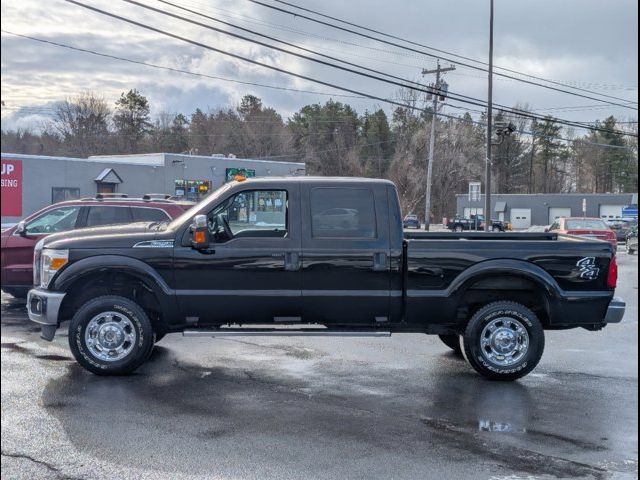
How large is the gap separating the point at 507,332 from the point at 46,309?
4.85 m

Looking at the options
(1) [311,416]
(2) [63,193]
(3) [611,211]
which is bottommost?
(1) [311,416]

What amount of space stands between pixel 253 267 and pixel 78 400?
7.00 ft

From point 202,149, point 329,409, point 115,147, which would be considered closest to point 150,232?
point 329,409

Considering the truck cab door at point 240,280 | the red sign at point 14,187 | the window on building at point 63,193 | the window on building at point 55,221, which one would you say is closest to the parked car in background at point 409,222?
the truck cab door at point 240,280

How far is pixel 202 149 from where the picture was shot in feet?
145

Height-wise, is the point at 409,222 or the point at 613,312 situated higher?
the point at 409,222

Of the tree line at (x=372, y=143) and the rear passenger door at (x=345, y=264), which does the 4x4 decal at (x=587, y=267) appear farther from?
the tree line at (x=372, y=143)

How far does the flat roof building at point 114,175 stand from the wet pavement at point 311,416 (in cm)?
2065

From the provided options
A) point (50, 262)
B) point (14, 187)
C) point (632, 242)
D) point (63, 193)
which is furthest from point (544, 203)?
point (50, 262)

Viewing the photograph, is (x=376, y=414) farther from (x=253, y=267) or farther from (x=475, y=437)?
(x=253, y=267)

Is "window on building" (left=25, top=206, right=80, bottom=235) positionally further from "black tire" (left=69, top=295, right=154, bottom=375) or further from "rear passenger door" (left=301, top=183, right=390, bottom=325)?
"rear passenger door" (left=301, top=183, right=390, bottom=325)

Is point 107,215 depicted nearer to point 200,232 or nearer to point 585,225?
point 200,232

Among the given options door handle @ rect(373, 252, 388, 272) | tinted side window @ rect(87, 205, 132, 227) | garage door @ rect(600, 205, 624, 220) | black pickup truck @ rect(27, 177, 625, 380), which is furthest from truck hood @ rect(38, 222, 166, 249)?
garage door @ rect(600, 205, 624, 220)

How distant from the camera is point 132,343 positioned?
282 inches
